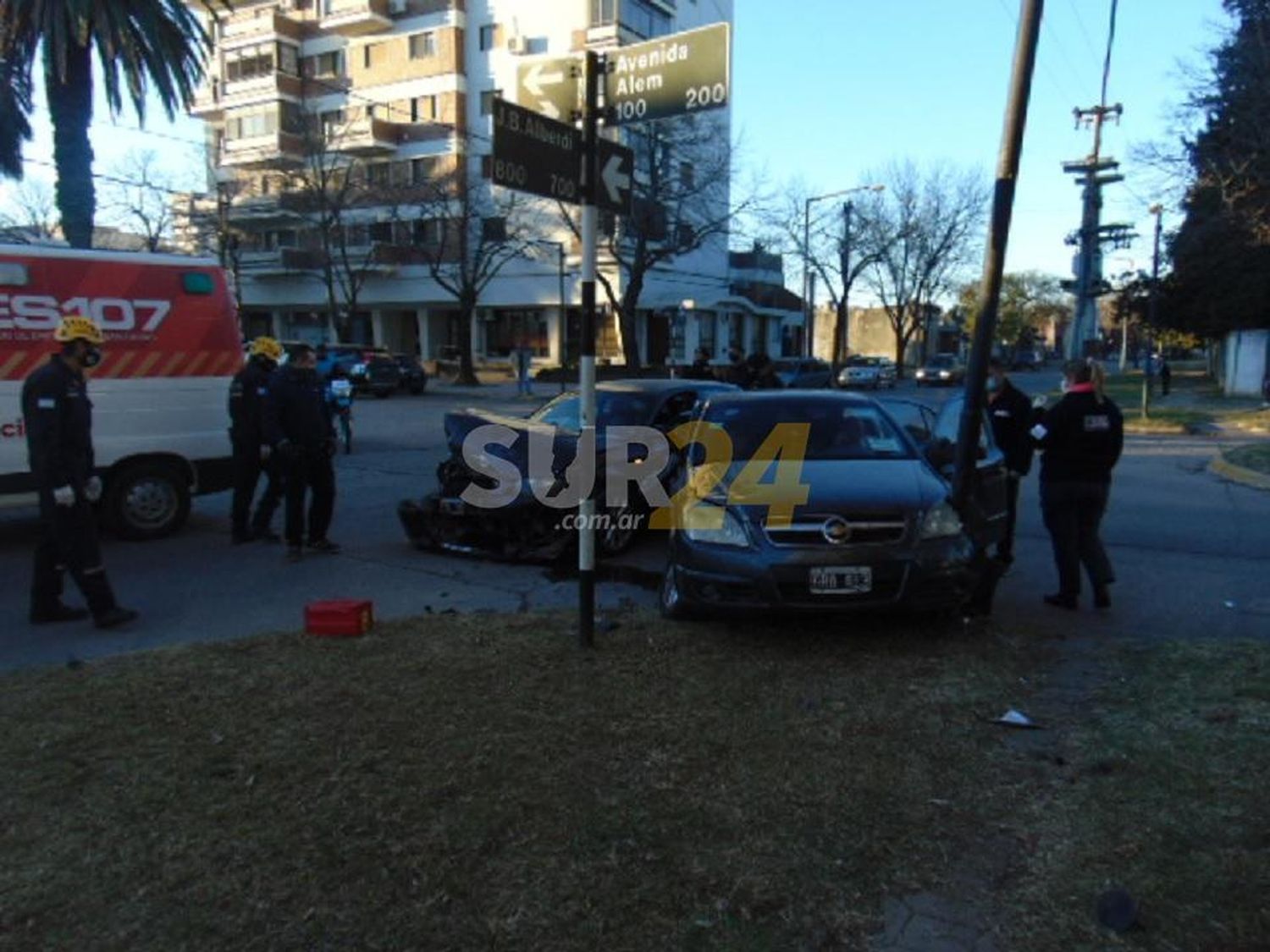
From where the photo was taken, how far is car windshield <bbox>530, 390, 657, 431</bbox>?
856 centimetres

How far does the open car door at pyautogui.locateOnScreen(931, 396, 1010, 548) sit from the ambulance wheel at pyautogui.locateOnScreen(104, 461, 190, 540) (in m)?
6.90

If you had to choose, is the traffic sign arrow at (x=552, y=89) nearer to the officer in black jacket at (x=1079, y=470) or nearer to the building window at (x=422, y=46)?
the officer in black jacket at (x=1079, y=470)

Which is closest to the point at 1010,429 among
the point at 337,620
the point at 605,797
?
the point at 605,797

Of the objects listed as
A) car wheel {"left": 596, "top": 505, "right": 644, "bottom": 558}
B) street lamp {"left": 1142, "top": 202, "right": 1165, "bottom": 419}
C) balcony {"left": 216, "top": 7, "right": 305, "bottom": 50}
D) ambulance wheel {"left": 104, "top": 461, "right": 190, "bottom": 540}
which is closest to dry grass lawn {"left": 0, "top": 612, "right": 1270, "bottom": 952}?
car wheel {"left": 596, "top": 505, "right": 644, "bottom": 558}

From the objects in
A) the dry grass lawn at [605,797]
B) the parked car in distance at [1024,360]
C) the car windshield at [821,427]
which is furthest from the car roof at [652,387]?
the parked car in distance at [1024,360]

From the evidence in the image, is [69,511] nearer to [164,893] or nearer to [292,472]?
[292,472]

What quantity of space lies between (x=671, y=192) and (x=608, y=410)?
28.0 metres

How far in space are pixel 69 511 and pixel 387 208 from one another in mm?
43030

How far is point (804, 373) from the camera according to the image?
36312 mm

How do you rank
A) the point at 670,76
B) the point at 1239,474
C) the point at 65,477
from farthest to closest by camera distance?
the point at 1239,474 → the point at 65,477 → the point at 670,76

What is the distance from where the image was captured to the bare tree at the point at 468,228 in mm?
39219

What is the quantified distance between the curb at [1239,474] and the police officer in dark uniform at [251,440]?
41.3ft

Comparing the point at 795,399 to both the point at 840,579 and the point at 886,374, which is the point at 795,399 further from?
the point at 886,374

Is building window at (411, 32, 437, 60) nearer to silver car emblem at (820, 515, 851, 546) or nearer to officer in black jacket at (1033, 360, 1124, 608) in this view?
officer in black jacket at (1033, 360, 1124, 608)
